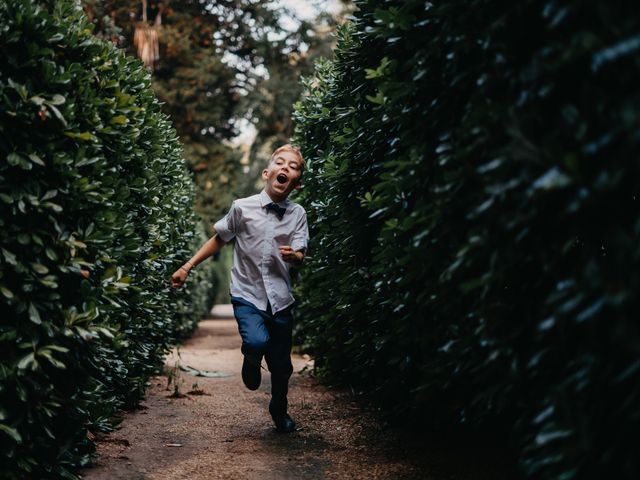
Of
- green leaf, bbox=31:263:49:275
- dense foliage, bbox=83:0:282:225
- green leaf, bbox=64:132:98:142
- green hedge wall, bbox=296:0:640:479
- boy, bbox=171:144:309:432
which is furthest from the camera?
dense foliage, bbox=83:0:282:225

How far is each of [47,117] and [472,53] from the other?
6.87 feet

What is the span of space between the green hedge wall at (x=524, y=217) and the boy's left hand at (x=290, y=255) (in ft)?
3.07

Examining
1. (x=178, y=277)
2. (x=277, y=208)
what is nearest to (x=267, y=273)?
(x=277, y=208)

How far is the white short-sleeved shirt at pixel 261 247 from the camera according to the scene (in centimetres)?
479

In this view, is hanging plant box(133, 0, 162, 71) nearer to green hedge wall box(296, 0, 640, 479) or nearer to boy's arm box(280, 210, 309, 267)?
boy's arm box(280, 210, 309, 267)

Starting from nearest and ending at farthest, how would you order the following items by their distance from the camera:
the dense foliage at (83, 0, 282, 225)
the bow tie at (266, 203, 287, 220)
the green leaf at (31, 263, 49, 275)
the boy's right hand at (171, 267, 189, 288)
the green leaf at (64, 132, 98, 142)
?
the green leaf at (31, 263, 49, 275)
the green leaf at (64, 132, 98, 142)
the boy's right hand at (171, 267, 189, 288)
the bow tie at (266, 203, 287, 220)
the dense foliage at (83, 0, 282, 225)

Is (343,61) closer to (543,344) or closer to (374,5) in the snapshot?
(374,5)

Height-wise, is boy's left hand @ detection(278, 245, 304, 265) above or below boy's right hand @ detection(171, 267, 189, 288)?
above

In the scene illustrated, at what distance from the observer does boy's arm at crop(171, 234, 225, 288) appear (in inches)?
182

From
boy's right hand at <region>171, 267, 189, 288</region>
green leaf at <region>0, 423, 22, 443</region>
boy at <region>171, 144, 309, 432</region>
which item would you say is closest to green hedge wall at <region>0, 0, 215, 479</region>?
green leaf at <region>0, 423, 22, 443</region>

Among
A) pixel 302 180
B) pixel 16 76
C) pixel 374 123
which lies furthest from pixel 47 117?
pixel 302 180

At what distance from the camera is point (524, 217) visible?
1.95 metres

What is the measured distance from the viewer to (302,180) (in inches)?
261

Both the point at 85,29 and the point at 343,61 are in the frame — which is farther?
the point at 343,61
